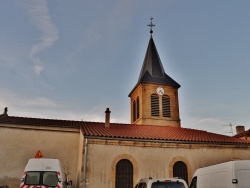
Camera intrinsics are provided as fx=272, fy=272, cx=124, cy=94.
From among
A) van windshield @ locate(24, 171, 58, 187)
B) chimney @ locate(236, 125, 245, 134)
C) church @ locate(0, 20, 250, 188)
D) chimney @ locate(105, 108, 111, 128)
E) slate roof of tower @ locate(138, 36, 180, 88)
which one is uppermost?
slate roof of tower @ locate(138, 36, 180, 88)

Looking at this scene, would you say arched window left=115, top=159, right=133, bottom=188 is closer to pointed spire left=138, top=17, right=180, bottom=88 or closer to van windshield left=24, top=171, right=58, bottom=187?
van windshield left=24, top=171, right=58, bottom=187

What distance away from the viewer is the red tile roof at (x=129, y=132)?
66.6ft

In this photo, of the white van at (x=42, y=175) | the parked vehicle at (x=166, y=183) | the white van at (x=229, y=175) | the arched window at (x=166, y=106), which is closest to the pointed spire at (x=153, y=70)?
the arched window at (x=166, y=106)

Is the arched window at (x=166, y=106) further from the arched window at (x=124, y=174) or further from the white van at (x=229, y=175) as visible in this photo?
the white van at (x=229, y=175)

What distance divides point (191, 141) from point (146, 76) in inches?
512

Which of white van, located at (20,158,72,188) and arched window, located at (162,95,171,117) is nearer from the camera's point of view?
white van, located at (20,158,72,188)

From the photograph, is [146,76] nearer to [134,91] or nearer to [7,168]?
[134,91]

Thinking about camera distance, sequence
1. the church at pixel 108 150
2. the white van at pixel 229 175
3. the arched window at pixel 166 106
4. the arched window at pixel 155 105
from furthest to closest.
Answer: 1. the arched window at pixel 166 106
2. the arched window at pixel 155 105
3. the church at pixel 108 150
4. the white van at pixel 229 175

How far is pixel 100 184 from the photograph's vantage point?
60.2ft

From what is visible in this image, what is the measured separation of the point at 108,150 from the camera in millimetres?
19438

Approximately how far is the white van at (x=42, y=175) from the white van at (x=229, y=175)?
7.00 meters

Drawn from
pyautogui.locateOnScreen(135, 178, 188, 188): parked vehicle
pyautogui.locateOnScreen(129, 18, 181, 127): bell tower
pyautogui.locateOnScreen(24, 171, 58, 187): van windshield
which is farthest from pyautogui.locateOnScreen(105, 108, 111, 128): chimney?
pyautogui.locateOnScreen(135, 178, 188, 188): parked vehicle

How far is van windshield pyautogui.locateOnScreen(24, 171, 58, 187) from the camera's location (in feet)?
43.1

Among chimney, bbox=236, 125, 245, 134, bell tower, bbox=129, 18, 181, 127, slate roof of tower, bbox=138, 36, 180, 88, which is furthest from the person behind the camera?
chimney, bbox=236, 125, 245, 134
